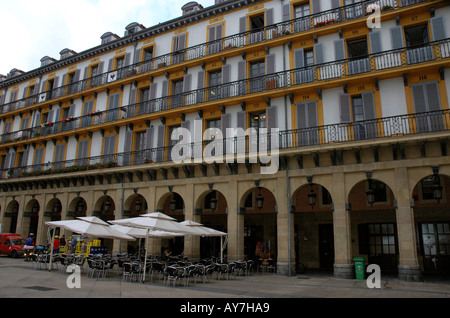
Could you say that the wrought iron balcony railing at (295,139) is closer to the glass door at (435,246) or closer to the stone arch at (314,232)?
the stone arch at (314,232)

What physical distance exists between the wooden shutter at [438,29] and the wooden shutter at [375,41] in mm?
2295

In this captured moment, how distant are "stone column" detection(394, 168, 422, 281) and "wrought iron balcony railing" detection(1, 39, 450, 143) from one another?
5332mm

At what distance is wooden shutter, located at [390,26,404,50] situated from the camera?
663 inches

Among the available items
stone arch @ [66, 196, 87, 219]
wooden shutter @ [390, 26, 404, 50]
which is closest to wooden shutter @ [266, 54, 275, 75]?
wooden shutter @ [390, 26, 404, 50]

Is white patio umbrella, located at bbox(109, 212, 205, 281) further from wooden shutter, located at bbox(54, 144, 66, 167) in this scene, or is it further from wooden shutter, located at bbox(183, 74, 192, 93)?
wooden shutter, located at bbox(54, 144, 66, 167)

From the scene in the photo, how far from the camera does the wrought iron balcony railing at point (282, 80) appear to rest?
16266mm

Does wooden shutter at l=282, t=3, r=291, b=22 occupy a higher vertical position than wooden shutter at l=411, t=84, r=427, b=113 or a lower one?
higher

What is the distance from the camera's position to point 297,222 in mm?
21734

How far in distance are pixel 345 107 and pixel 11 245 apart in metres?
24.6

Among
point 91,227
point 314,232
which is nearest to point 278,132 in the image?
point 314,232

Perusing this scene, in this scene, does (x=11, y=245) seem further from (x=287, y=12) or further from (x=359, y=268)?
(x=287, y=12)

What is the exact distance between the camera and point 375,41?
1742 centimetres
